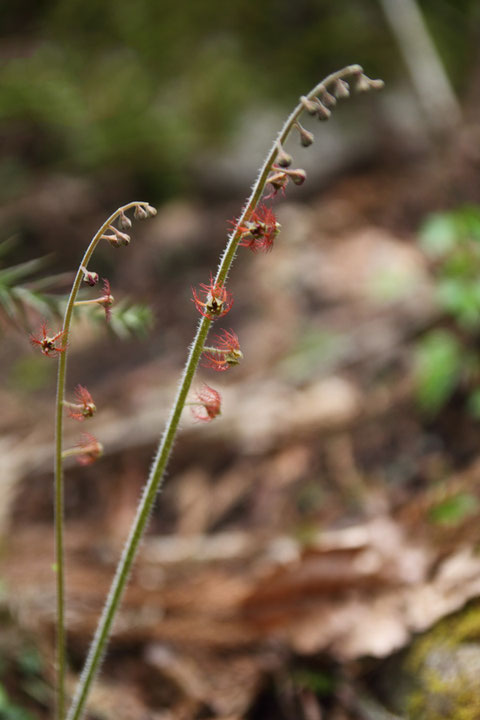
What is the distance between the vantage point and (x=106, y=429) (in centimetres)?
314

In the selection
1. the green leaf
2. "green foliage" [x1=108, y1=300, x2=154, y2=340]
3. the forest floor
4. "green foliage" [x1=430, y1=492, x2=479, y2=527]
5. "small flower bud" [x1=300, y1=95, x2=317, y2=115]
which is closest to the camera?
"small flower bud" [x1=300, y1=95, x2=317, y2=115]

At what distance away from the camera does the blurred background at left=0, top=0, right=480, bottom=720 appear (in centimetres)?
195

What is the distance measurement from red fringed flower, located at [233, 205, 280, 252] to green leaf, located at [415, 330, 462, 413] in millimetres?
1795

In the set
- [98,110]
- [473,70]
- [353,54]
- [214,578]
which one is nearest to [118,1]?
[98,110]

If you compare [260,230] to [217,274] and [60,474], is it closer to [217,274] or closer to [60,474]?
[217,274]

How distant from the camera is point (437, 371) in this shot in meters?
2.77

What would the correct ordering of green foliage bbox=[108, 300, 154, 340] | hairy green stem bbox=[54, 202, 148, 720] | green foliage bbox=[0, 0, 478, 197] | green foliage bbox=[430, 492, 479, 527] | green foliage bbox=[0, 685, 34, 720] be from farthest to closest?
green foliage bbox=[0, 0, 478, 197]
green foliage bbox=[430, 492, 479, 527]
green foliage bbox=[0, 685, 34, 720]
green foliage bbox=[108, 300, 154, 340]
hairy green stem bbox=[54, 202, 148, 720]

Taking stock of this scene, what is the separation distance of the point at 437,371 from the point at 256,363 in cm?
116

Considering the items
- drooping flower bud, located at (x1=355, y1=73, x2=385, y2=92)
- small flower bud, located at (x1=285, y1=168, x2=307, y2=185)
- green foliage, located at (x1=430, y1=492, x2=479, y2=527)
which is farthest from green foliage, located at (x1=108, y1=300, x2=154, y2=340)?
green foliage, located at (x1=430, y1=492, x2=479, y2=527)

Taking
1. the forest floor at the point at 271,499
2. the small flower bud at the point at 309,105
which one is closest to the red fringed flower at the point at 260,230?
the small flower bud at the point at 309,105

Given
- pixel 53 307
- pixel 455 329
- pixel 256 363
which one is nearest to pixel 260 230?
pixel 53 307

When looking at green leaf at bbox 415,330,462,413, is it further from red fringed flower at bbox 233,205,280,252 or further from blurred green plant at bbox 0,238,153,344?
red fringed flower at bbox 233,205,280,252

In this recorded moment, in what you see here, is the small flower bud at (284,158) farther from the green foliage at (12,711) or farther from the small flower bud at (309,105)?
the green foliage at (12,711)

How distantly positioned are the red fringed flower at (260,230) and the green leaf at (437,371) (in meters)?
1.80
